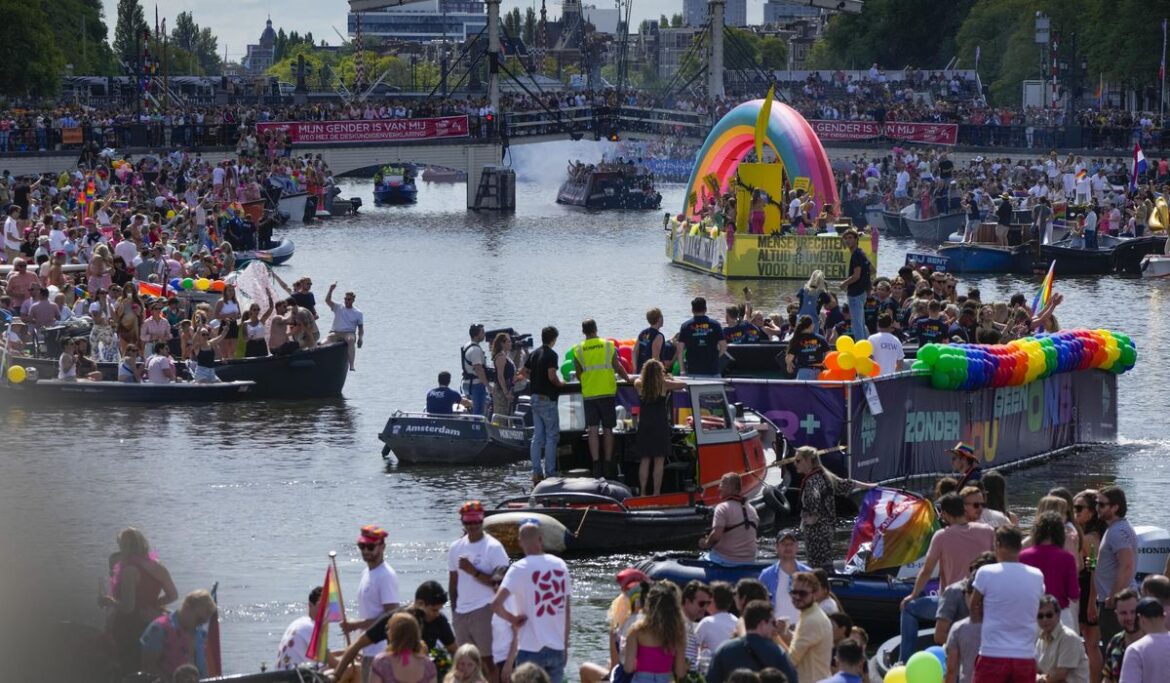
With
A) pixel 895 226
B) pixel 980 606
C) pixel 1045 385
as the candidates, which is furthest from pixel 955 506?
pixel 895 226

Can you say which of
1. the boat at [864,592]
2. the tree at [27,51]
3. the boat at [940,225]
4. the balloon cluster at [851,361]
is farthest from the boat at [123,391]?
the tree at [27,51]

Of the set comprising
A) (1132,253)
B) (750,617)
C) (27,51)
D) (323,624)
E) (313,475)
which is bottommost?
(313,475)

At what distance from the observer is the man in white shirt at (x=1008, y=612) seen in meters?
11.6

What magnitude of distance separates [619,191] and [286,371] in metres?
50.3

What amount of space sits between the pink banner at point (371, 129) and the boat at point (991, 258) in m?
28.0

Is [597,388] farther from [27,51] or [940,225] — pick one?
[27,51]

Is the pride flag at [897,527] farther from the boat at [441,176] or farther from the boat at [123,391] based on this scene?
the boat at [441,176]

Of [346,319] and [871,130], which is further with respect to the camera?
[871,130]

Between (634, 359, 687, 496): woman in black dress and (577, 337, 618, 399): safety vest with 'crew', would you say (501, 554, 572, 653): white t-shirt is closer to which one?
(634, 359, 687, 496): woman in black dress

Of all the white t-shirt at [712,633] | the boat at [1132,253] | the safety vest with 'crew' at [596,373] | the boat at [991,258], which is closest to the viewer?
the white t-shirt at [712,633]

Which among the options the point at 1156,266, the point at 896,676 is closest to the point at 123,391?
the point at 896,676

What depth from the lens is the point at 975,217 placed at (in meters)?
53.9

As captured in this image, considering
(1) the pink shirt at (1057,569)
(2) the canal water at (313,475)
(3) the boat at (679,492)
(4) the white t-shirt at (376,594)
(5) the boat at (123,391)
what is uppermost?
(1) the pink shirt at (1057,569)

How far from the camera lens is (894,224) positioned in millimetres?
60969
